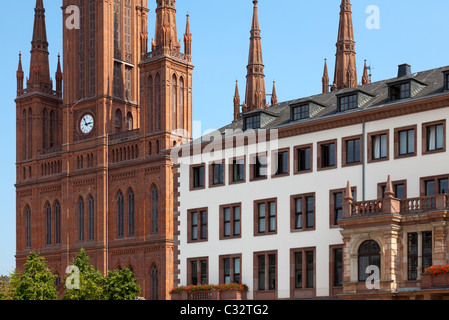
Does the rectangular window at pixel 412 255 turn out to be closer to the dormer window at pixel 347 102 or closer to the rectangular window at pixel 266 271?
the dormer window at pixel 347 102

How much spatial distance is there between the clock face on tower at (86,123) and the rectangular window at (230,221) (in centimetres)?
6020

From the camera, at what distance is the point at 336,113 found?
58.6m

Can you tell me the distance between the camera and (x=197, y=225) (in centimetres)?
6488

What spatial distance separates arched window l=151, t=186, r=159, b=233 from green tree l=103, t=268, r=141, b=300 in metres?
26.3

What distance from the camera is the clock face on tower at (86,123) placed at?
397 ft

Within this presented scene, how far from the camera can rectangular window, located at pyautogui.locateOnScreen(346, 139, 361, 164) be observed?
186 feet

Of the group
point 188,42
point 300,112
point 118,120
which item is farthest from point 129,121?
point 300,112

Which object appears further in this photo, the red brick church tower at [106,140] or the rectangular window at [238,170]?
the red brick church tower at [106,140]

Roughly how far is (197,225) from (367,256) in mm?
15754

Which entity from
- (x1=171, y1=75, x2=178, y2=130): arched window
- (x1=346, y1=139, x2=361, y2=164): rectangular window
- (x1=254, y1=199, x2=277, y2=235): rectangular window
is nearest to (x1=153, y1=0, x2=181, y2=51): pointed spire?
(x1=171, y1=75, x2=178, y2=130): arched window

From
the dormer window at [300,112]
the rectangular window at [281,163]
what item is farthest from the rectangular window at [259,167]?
the dormer window at [300,112]

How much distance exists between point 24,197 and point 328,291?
81.5 m
